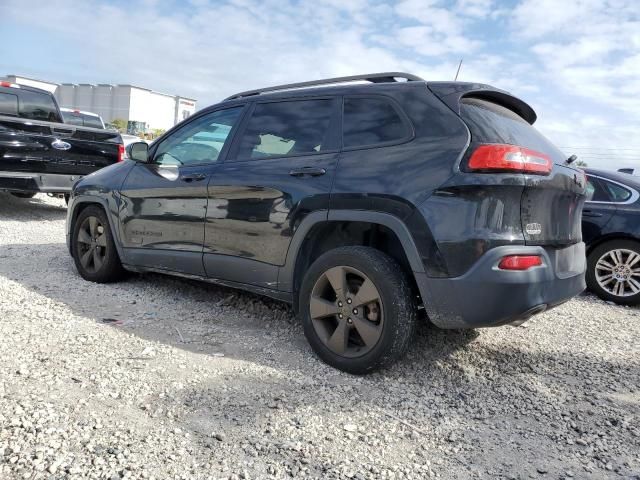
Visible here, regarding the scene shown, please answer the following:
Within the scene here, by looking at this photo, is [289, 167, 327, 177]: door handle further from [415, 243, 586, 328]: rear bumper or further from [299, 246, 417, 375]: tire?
[415, 243, 586, 328]: rear bumper

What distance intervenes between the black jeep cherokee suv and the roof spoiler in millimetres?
10

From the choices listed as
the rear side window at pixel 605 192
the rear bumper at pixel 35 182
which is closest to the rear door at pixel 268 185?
the rear side window at pixel 605 192

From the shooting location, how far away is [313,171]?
3.45 meters

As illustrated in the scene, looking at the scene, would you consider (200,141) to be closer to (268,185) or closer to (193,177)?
(193,177)

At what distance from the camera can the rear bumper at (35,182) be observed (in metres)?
7.52

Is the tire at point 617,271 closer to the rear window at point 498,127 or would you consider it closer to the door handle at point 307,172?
the rear window at point 498,127

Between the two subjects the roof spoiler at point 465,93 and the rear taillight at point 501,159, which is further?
the roof spoiler at point 465,93

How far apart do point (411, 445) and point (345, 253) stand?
116 centimetres

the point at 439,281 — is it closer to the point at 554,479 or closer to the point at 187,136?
the point at 554,479

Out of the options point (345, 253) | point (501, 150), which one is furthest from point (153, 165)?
point (501, 150)

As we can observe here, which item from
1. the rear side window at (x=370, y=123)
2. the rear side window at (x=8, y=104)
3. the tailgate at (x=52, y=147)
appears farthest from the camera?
the rear side window at (x=8, y=104)

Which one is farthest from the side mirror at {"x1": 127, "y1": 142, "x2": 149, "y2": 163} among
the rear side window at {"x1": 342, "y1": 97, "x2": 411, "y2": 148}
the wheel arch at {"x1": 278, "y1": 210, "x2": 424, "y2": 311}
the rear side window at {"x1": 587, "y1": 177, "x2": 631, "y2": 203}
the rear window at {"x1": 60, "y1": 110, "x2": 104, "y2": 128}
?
the rear window at {"x1": 60, "y1": 110, "x2": 104, "y2": 128}

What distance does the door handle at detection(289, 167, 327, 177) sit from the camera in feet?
11.2

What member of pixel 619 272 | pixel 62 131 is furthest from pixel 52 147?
pixel 619 272
